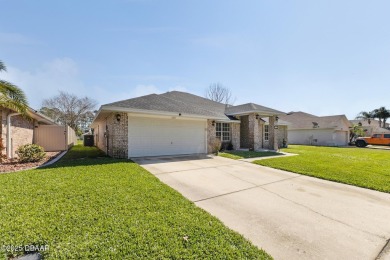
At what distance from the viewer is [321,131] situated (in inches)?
979

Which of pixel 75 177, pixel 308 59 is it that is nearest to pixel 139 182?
pixel 75 177

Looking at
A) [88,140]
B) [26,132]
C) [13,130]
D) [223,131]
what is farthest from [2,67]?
[88,140]

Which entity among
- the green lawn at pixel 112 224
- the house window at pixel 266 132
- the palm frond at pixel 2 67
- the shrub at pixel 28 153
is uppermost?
the palm frond at pixel 2 67

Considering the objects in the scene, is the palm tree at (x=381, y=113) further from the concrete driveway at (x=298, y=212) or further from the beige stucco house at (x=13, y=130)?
the beige stucco house at (x=13, y=130)

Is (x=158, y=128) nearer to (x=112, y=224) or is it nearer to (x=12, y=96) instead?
(x=12, y=96)

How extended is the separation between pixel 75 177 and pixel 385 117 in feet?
223

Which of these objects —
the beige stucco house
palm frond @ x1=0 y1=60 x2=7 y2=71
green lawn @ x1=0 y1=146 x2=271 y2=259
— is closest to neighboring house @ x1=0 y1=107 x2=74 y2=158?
the beige stucco house

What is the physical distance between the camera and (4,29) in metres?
7.44

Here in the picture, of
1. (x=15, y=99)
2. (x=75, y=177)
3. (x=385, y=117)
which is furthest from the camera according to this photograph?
(x=385, y=117)

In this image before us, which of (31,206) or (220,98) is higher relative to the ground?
(220,98)

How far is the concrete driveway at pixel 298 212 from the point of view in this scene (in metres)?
2.64

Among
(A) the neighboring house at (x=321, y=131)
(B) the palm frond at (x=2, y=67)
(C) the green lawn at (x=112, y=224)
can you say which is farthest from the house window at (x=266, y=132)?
(B) the palm frond at (x=2, y=67)

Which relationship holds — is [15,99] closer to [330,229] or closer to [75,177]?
[75,177]

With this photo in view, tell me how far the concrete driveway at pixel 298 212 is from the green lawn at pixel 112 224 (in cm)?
51
